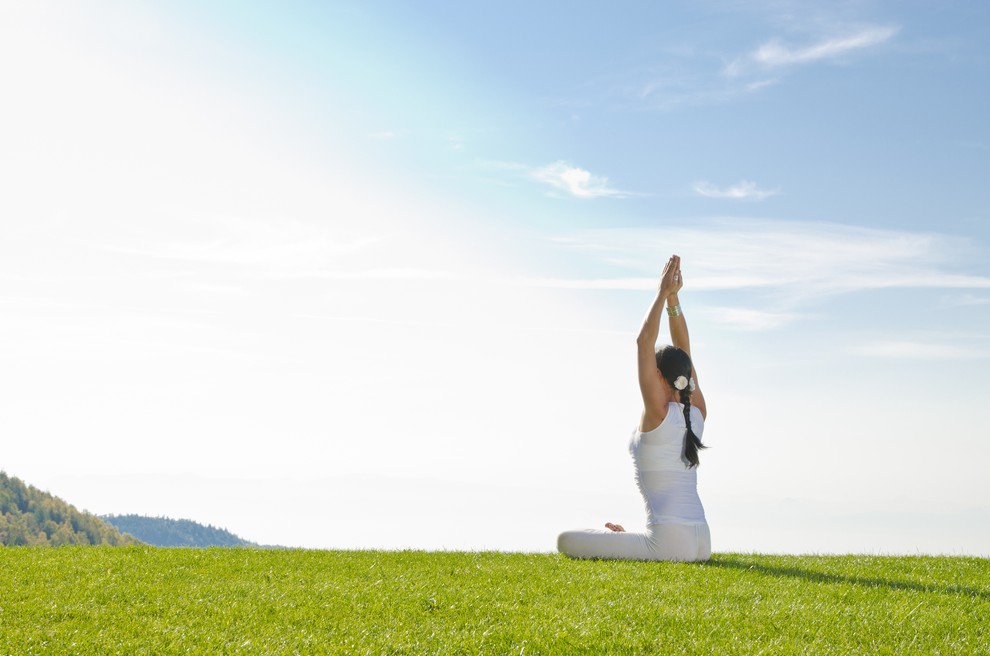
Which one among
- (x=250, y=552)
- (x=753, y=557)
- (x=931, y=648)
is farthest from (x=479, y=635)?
(x=753, y=557)

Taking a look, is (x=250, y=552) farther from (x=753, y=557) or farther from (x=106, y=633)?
(x=753, y=557)

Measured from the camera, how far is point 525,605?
8578 mm

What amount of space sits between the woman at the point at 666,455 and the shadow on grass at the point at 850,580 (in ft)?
1.59

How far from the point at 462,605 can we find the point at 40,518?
9788 cm

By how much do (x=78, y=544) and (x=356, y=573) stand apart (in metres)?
4.28

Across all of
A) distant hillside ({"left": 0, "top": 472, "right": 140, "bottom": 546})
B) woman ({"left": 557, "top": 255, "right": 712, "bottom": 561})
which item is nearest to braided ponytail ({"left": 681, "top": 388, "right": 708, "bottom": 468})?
woman ({"left": 557, "top": 255, "right": 712, "bottom": 561})

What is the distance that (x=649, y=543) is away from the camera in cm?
1115

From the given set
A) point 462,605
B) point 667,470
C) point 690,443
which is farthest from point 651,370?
point 462,605

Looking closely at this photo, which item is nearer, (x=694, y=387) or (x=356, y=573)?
(x=356, y=573)

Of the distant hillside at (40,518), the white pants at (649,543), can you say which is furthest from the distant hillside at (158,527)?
the white pants at (649,543)

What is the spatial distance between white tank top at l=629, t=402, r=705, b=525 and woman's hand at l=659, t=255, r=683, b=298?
4.69 ft

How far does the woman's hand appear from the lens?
442 inches

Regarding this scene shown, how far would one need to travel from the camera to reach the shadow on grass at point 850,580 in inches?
394

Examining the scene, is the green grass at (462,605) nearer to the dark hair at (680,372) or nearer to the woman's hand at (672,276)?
the dark hair at (680,372)
